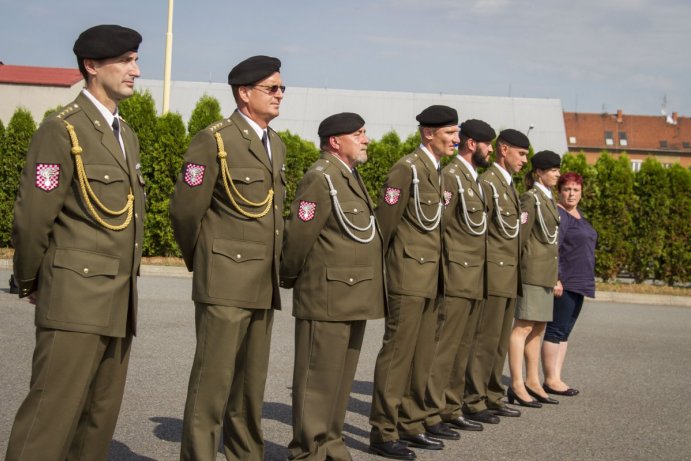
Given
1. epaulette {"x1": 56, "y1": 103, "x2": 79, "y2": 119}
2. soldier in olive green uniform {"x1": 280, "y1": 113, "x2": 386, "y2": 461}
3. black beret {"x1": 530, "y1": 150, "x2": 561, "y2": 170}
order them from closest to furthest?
epaulette {"x1": 56, "y1": 103, "x2": 79, "y2": 119} < soldier in olive green uniform {"x1": 280, "y1": 113, "x2": 386, "y2": 461} < black beret {"x1": 530, "y1": 150, "x2": 561, "y2": 170}

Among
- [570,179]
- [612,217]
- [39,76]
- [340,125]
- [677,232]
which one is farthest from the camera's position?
[39,76]

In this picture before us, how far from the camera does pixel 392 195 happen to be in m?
6.66

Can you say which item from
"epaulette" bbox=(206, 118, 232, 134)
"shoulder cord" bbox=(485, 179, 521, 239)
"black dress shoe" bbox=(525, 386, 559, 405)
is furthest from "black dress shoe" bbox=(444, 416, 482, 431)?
"epaulette" bbox=(206, 118, 232, 134)

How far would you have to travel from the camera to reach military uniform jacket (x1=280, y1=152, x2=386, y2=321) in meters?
5.74

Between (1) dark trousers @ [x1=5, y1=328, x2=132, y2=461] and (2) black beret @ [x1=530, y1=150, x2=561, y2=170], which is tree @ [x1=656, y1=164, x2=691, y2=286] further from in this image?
A: (1) dark trousers @ [x1=5, y1=328, x2=132, y2=461]

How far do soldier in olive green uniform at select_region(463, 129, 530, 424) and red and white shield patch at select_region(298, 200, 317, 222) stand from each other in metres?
2.15

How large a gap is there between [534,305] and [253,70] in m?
4.05

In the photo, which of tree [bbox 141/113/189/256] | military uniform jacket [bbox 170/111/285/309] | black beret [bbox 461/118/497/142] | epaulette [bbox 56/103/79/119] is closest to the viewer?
epaulette [bbox 56/103/79/119]

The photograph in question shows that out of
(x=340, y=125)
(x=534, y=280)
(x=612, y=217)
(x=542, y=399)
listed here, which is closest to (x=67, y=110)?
(x=340, y=125)

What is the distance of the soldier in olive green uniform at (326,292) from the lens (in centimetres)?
573

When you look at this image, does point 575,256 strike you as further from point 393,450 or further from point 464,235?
point 393,450

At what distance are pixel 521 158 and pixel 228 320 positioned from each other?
381cm

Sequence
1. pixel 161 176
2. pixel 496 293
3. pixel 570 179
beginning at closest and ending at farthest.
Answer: pixel 496 293 < pixel 570 179 < pixel 161 176

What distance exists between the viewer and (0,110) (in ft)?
147
